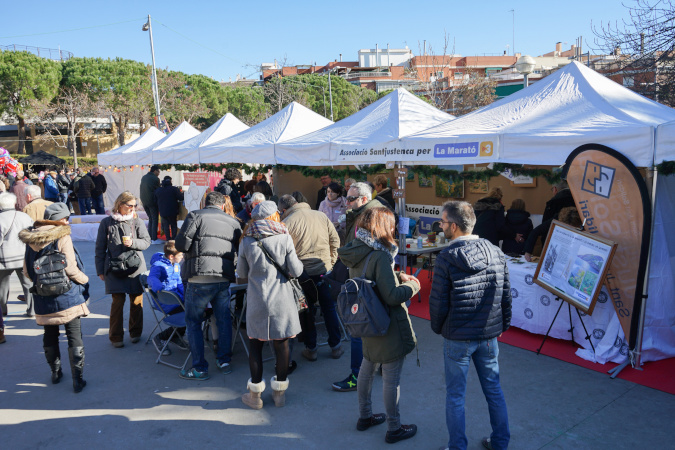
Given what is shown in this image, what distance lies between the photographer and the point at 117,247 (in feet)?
15.9

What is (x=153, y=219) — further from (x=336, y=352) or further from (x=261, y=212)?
(x=261, y=212)

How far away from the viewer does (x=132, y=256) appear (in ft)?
16.2

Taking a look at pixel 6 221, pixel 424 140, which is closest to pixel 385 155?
pixel 424 140

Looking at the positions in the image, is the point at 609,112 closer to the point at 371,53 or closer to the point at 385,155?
the point at 385,155

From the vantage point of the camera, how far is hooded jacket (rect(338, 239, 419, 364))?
2969mm

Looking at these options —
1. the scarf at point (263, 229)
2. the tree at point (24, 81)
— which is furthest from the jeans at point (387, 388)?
the tree at point (24, 81)

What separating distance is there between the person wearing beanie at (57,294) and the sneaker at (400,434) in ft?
8.77

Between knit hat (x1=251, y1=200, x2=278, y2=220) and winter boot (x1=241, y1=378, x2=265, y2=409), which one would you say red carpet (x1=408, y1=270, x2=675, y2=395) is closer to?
winter boot (x1=241, y1=378, x2=265, y2=409)

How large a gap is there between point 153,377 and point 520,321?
3.62 metres

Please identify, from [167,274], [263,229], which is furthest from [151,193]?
[263,229]

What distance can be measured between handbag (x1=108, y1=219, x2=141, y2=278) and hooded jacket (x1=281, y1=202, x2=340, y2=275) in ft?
5.24

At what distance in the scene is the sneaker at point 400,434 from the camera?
3.22 metres

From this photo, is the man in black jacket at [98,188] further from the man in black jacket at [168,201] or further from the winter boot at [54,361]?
the winter boot at [54,361]

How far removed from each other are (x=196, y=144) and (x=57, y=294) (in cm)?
748
